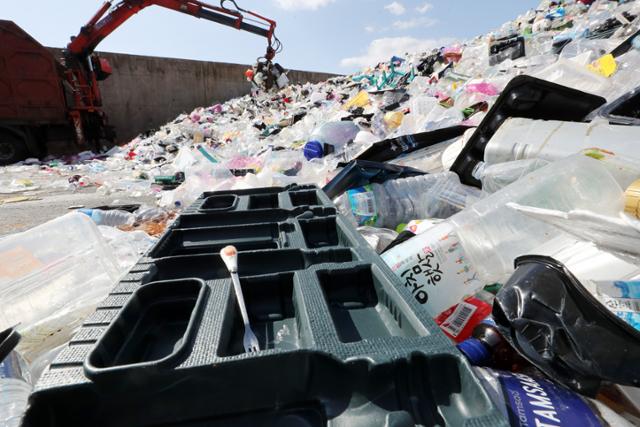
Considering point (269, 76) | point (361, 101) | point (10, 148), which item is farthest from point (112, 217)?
point (269, 76)

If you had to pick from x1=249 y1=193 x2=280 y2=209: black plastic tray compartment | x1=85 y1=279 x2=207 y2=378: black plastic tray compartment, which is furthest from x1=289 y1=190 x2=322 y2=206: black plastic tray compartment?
x1=85 y1=279 x2=207 y2=378: black plastic tray compartment

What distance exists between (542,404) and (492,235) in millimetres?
766

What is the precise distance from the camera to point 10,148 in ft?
25.1

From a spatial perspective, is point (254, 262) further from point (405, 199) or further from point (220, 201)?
point (405, 199)

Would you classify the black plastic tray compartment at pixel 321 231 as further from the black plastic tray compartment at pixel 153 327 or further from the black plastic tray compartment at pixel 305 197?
the black plastic tray compartment at pixel 153 327

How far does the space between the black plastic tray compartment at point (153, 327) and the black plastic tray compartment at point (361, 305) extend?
0.29 m

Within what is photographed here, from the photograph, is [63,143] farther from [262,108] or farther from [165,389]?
[165,389]

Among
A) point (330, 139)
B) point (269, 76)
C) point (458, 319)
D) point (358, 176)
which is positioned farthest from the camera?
point (269, 76)

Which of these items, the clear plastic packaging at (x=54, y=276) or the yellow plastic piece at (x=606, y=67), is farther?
the yellow plastic piece at (x=606, y=67)

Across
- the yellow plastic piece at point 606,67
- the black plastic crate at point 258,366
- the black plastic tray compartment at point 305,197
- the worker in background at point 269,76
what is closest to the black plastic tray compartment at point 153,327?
the black plastic crate at point 258,366

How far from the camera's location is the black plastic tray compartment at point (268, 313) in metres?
0.72

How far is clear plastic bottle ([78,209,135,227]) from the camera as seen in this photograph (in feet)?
8.46

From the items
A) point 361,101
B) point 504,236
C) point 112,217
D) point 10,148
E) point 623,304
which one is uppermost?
point 361,101

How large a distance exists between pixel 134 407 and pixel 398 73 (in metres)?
6.27
